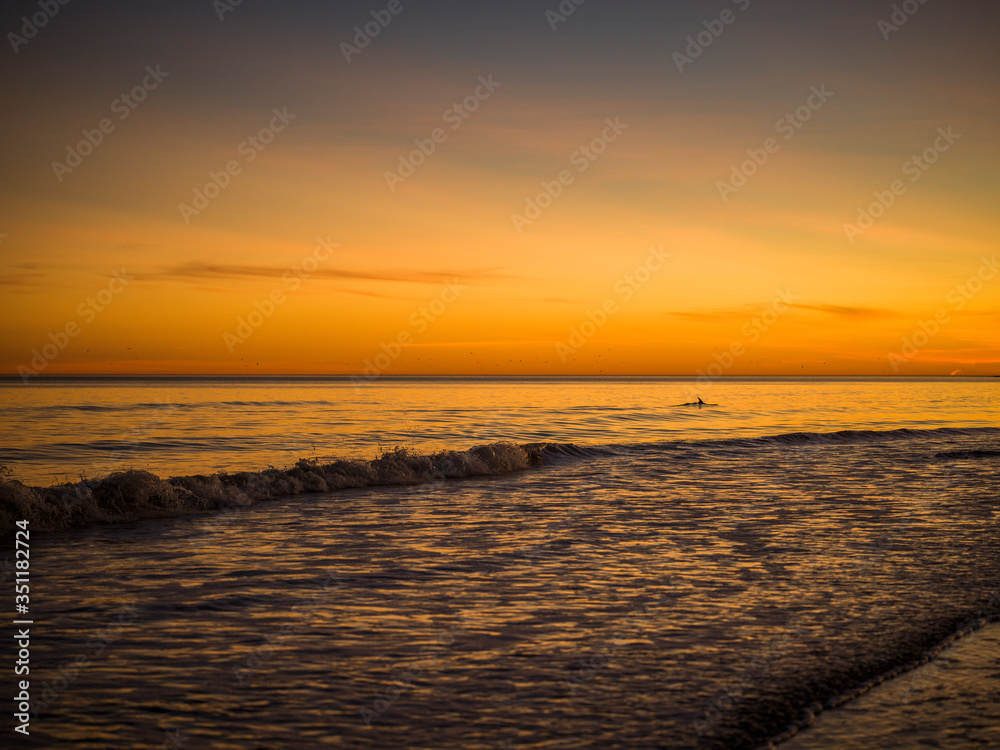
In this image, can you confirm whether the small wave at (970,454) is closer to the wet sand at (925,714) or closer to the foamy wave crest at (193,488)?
the foamy wave crest at (193,488)

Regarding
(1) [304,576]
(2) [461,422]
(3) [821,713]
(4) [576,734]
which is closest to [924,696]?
(3) [821,713]

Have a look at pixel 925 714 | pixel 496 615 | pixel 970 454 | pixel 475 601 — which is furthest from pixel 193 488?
pixel 970 454

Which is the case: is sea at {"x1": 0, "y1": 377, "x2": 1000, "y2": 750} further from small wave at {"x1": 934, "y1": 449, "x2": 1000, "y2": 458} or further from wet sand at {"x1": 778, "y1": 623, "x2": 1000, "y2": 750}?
small wave at {"x1": 934, "y1": 449, "x2": 1000, "y2": 458}

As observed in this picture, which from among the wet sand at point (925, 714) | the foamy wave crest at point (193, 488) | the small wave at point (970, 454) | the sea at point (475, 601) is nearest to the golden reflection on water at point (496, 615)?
the sea at point (475, 601)

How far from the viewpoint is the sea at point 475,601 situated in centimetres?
575

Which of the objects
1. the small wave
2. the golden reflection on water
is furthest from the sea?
the small wave

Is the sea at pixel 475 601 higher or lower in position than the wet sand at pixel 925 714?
higher

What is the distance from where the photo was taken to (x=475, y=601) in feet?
29.2

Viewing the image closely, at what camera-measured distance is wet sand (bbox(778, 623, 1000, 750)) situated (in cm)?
527

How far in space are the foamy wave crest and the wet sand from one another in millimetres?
14435

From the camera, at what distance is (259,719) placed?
5.66 m

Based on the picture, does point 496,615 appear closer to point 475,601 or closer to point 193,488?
point 475,601

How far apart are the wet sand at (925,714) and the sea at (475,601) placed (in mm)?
119

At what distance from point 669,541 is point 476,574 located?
13.4 ft
